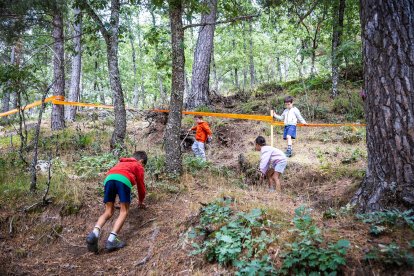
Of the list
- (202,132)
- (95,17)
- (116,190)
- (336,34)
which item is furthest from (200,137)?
(336,34)

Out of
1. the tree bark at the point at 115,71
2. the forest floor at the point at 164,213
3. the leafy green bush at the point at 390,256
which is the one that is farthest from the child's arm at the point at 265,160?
the leafy green bush at the point at 390,256

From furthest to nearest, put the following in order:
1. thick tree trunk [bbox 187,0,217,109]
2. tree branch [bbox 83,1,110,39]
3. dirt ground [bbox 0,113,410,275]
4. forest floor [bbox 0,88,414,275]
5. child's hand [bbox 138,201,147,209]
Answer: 1. thick tree trunk [bbox 187,0,217,109]
2. tree branch [bbox 83,1,110,39]
3. child's hand [bbox 138,201,147,209]
4. dirt ground [bbox 0,113,410,275]
5. forest floor [bbox 0,88,414,275]

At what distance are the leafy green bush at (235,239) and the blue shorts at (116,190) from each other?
125cm

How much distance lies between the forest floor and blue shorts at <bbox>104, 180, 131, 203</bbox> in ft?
2.12

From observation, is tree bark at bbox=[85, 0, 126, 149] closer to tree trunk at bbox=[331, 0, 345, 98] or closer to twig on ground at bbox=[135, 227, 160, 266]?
twig on ground at bbox=[135, 227, 160, 266]

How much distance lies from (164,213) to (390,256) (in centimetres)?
348

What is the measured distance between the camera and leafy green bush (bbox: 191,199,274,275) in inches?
122

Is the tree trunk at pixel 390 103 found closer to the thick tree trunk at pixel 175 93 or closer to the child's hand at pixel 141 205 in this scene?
the child's hand at pixel 141 205

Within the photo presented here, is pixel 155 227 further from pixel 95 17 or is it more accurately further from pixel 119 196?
pixel 95 17

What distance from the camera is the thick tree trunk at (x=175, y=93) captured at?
6352 millimetres

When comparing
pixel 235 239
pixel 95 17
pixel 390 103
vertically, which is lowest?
pixel 235 239

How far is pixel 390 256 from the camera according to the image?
255 centimetres

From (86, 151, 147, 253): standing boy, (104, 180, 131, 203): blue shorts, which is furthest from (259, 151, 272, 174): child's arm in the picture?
(104, 180, 131, 203): blue shorts

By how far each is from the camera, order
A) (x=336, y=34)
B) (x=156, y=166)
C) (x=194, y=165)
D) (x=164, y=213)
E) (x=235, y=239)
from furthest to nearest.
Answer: (x=336, y=34) → (x=194, y=165) → (x=156, y=166) → (x=164, y=213) → (x=235, y=239)
